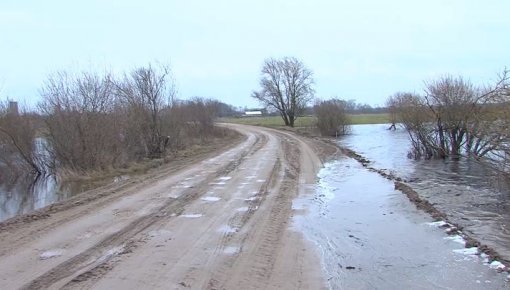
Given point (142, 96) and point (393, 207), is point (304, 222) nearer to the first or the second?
point (393, 207)

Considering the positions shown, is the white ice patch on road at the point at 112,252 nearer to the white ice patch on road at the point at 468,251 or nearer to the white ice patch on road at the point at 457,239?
the white ice patch on road at the point at 468,251

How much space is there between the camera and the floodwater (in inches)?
251

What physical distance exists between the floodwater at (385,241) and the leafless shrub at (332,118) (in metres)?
43.3

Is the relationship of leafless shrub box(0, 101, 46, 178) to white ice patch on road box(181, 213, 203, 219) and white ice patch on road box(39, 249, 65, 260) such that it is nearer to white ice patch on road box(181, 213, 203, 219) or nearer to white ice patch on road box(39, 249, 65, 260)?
white ice patch on road box(181, 213, 203, 219)

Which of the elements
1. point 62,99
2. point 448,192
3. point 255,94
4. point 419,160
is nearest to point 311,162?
point 419,160

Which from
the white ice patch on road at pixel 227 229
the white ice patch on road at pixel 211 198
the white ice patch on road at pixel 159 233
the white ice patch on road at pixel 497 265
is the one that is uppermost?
the white ice patch on road at pixel 497 265

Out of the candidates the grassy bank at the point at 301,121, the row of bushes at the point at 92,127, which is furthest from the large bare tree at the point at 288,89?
the row of bushes at the point at 92,127

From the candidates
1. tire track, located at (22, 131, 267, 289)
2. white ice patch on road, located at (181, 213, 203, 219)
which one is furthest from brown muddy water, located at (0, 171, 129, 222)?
white ice patch on road, located at (181, 213, 203, 219)

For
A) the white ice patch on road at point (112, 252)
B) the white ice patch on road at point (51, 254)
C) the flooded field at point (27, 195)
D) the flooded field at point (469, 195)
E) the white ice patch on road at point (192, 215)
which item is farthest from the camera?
the flooded field at point (27, 195)

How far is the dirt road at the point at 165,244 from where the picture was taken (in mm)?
6301

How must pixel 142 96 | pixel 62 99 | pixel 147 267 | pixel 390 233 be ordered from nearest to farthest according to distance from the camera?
pixel 147 267
pixel 390 233
pixel 62 99
pixel 142 96

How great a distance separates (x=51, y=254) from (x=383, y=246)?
16.1ft

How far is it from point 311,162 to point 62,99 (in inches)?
440

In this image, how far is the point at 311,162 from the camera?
77.9 feet
